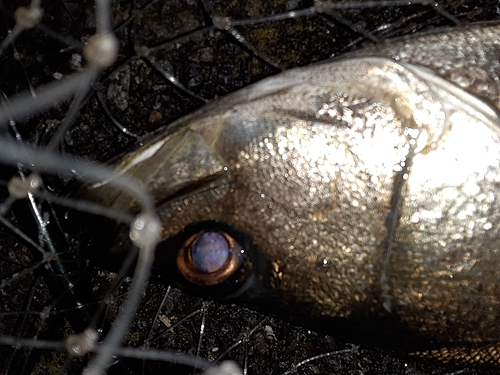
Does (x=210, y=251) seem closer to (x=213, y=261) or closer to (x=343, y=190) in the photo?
(x=213, y=261)

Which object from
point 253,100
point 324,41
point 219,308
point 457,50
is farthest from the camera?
point 219,308

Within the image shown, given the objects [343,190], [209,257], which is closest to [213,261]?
[209,257]

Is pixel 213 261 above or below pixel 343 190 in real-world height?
below

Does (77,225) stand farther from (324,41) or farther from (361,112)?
(324,41)

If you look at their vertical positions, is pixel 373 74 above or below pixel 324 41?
A: below

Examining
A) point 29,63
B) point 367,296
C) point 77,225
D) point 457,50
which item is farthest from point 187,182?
point 29,63
